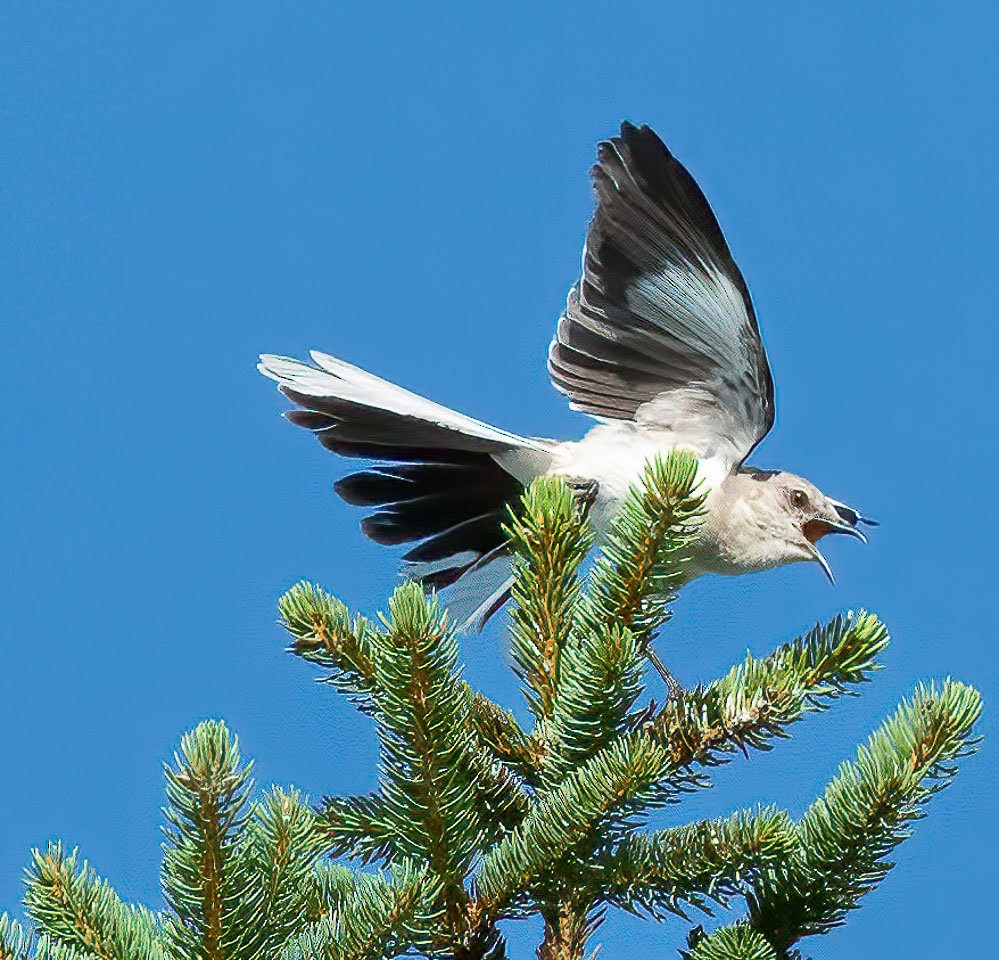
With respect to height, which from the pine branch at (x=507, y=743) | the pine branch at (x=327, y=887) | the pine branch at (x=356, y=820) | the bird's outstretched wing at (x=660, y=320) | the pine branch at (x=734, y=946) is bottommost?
the pine branch at (x=734, y=946)

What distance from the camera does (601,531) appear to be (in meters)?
3.13

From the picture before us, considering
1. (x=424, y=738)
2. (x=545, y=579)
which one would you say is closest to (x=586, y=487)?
(x=545, y=579)

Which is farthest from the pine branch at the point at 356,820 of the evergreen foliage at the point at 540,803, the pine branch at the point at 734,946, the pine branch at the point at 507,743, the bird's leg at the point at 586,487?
the bird's leg at the point at 586,487

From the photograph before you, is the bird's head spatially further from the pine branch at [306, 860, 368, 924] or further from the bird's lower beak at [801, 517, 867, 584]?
the pine branch at [306, 860, 368, 924]

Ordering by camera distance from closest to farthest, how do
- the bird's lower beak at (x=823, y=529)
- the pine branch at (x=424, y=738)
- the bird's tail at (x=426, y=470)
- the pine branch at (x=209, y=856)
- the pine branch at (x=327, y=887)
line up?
the pine branch at (x=209, y=856), the pine branch at (x=424, y=738), the pine branch at (x=327, y=887), the bird's tail at (x=426, y=470), the bird's lower beak at (x=823, y=529)

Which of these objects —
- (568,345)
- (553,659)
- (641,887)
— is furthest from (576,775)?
(568,345)

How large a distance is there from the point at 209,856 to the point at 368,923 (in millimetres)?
194

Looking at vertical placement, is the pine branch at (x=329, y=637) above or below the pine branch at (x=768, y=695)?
above

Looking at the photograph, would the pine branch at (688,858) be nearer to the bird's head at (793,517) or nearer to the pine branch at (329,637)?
the pine branch at (329,637)

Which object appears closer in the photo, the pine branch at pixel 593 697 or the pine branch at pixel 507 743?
the pine branch at pixel 593 697

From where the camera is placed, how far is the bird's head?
3.18m

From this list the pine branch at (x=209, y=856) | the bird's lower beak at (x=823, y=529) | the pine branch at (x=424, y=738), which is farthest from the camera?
the bird's lower beak at (x=823, y=529)

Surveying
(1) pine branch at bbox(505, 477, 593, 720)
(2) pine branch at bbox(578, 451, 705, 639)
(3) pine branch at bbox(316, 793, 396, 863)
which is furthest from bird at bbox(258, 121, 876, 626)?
(3) pine branch at bbox(316, 793, 396, 863)

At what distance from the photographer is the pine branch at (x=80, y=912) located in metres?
1.46
